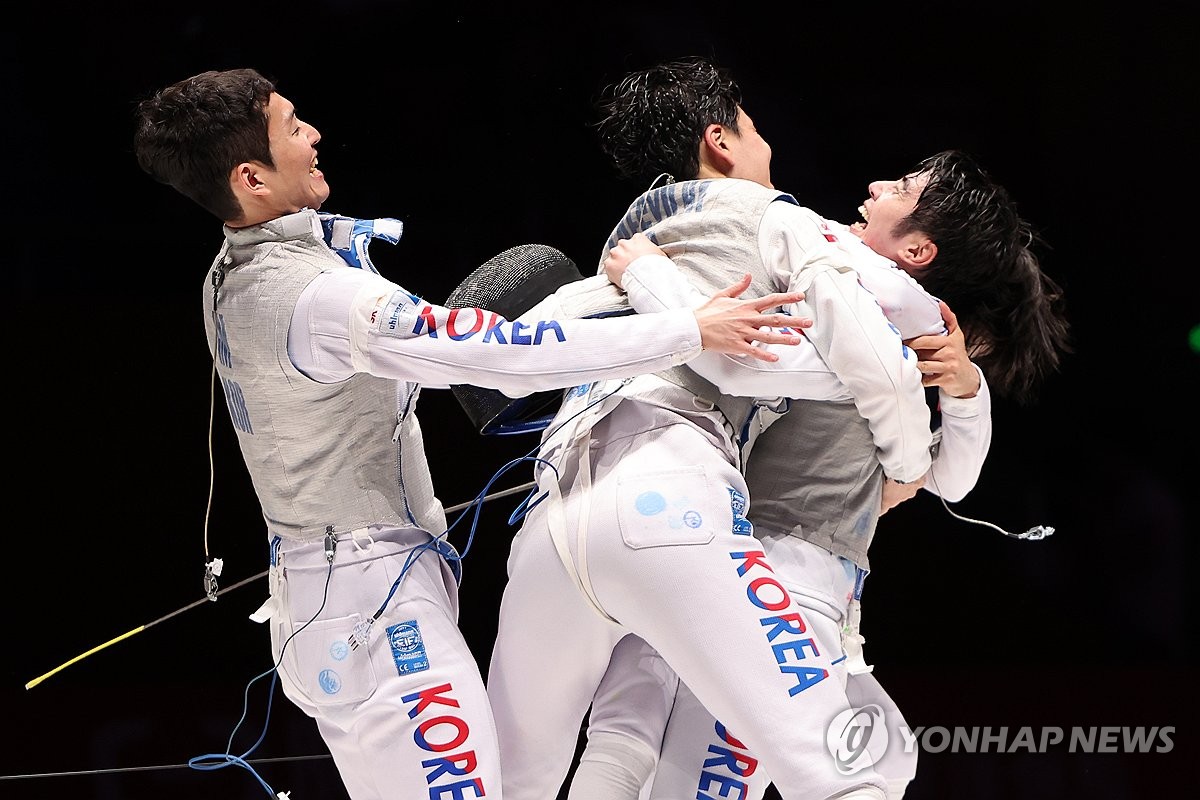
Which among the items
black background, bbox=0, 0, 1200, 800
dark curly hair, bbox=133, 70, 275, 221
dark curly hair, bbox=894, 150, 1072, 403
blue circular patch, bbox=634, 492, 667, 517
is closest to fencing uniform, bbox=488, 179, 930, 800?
blue circular patch, bbox=634, 492, 667, 517

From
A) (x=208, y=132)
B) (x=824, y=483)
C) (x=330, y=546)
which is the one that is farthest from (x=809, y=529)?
(x=208, y=132)

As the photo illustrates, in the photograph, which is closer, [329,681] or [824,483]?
[329,681]

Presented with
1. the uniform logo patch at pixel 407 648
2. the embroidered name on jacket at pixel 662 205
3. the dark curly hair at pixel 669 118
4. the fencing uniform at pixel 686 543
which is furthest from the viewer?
the dark curly hair at pixel 669 118

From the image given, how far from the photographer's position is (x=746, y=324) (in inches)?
72.0

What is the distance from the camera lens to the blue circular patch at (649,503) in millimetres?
1791

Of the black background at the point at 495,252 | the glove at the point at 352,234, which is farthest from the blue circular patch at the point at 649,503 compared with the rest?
the black background at the point at 495,252

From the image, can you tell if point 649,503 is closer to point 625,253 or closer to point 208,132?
point 625,253

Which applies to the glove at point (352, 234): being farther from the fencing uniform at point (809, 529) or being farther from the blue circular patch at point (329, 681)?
the blue circular patch at point (329, 681)

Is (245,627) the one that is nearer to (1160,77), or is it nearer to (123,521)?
(123,521)

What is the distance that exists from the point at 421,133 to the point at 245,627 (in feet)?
4.32

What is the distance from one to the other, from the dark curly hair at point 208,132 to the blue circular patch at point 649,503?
0.72 meters

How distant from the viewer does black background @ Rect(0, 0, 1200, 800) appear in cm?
329

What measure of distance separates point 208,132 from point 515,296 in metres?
0.51

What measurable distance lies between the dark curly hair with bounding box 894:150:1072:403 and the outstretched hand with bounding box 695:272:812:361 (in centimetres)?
41
